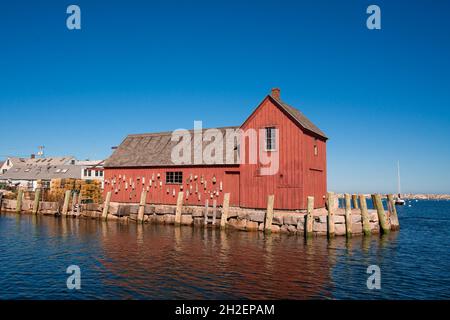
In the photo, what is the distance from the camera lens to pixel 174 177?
29.9 meters

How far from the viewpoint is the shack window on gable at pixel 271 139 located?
84.7 feet

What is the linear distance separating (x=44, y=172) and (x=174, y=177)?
49.9 metres

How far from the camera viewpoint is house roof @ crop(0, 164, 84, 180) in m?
64.8


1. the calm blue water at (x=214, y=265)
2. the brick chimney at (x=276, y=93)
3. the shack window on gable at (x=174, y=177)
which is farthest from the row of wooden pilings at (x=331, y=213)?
the brick chimney at (x=276, y=93)

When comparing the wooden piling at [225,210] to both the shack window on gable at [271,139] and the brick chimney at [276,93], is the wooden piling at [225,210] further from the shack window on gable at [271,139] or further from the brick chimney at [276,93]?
the brick chimney at [276,93]

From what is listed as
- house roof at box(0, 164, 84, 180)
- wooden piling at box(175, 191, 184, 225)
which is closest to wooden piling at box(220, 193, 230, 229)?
wooden piling at box(175, 191, 184, 225)

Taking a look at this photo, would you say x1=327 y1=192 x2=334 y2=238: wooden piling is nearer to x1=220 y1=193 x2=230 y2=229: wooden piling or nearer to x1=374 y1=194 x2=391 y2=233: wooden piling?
x1=374 y1=194 x2=391 y2=233: wooden piling

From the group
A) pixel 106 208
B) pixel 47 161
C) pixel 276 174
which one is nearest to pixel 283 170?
→ pixel 276 174

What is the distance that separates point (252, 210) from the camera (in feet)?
85.6

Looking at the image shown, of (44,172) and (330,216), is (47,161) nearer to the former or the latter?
(44,172)

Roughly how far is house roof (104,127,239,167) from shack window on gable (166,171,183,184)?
0.83 metres

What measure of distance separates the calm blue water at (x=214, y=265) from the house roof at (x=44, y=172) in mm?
42631

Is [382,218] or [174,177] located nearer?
[382,218]
